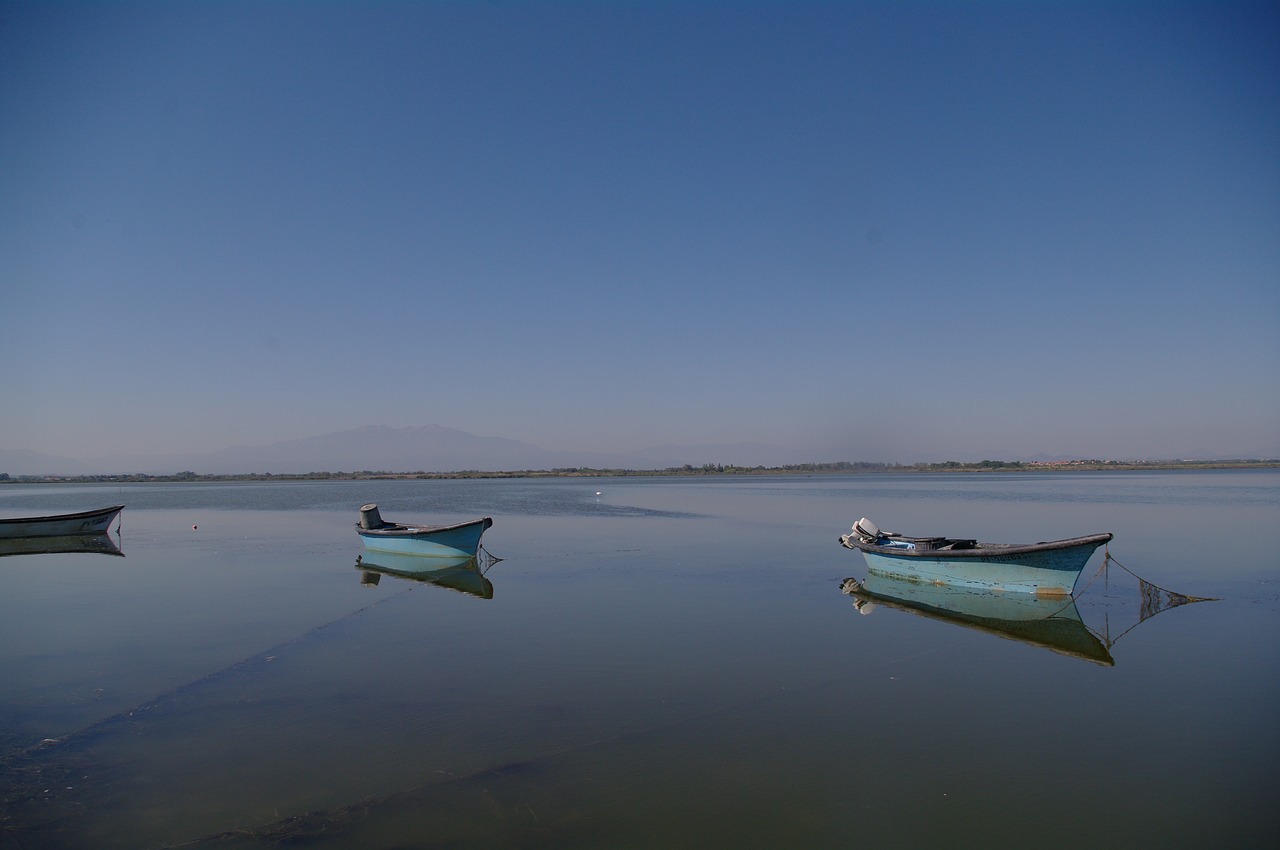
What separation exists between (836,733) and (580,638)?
5290 millimetres

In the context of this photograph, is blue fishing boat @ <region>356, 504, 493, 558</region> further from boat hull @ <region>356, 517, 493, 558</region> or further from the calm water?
the calm water

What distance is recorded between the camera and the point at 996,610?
14.4 metres

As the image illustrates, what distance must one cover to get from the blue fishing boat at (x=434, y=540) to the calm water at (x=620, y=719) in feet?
10.2

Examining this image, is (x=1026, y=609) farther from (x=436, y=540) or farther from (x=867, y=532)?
(x=436, y=540)

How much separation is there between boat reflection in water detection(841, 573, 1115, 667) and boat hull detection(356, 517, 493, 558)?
33.3 feet

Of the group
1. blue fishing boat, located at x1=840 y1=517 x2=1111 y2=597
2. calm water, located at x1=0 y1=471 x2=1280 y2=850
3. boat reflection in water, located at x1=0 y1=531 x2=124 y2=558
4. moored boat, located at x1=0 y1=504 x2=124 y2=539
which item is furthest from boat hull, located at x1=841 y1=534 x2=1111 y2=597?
moored boat, located at x1=0 y1=504 x2=124 y2=539

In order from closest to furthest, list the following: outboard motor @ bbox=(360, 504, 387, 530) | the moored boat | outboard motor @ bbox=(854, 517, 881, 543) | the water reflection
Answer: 1. the water reflection
2. outboard motor @ bbox=(854, 517, 881, 543)
3. outboard motor @ bbox=(360, 504, 387, 530)
4. the moored boat

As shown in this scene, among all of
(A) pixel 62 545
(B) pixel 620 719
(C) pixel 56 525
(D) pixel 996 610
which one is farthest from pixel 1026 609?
(C) pixel 56 525

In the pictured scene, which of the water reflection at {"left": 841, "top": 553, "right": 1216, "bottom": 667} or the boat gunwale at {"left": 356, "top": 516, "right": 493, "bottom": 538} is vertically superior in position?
the boat gunwale at {"left": 356, "top": 516, "right": 493, "bottom": 538}

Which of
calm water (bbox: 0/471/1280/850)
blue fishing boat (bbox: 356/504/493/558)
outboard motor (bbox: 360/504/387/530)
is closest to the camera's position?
calm water (bbox: 0/471/1280/850)

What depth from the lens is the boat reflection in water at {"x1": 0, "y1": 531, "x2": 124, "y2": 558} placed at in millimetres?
26078

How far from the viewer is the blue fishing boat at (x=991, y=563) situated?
14.4 metres

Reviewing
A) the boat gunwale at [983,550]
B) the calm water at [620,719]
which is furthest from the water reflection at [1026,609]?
the boat gunwale at [983,550]

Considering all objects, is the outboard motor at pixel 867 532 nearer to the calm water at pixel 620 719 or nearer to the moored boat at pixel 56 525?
the calm water at pixel 620 719
